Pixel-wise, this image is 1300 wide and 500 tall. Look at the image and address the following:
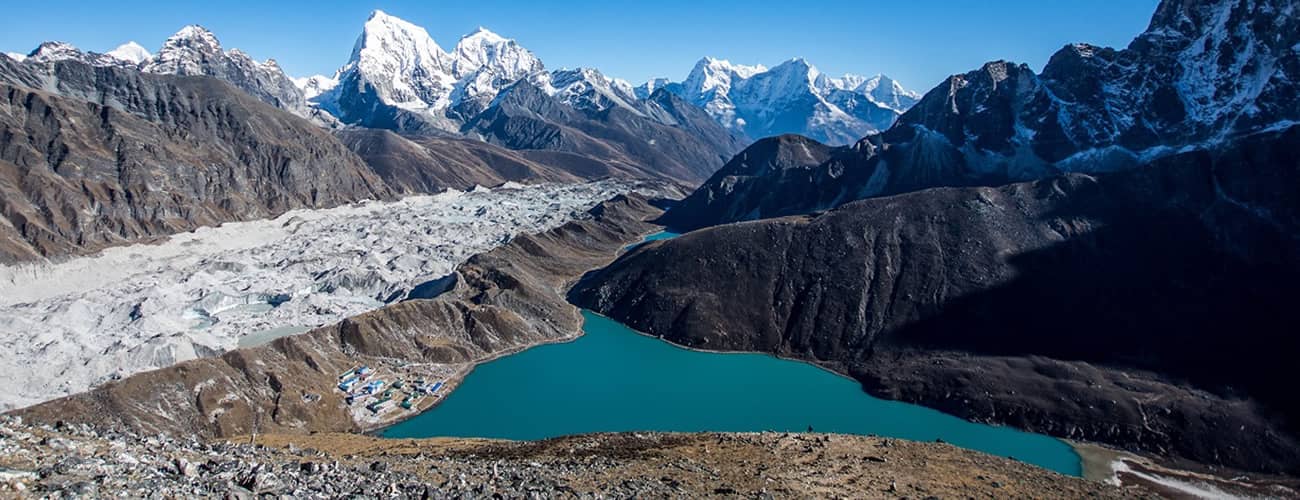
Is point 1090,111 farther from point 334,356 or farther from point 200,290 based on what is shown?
point 200,290

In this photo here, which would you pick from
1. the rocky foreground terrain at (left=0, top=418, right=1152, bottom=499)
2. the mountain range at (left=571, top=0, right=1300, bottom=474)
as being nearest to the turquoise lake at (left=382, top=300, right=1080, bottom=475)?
the mountain range at (left=571, top=0, right=1300, bottom=474)

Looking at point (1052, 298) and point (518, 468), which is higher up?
point (1052, 298)

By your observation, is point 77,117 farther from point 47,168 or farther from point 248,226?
point 248,226

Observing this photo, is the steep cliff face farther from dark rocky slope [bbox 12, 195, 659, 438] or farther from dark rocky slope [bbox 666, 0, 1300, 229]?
dark rocky slope [bbox 666, 0, 1300, 229]

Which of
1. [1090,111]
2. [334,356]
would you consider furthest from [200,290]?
[1090,111]

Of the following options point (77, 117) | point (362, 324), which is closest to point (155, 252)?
point (77, 117)

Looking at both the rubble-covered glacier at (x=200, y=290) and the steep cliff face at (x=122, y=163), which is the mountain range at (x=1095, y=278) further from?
the steep cliff face at (x=122, y=163)

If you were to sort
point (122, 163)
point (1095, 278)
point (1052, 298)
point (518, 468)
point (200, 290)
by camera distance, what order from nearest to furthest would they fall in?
point (518, 468) → point (1052, 298) → point (1095, 278) → point (200, 290) → point (122, 163)
